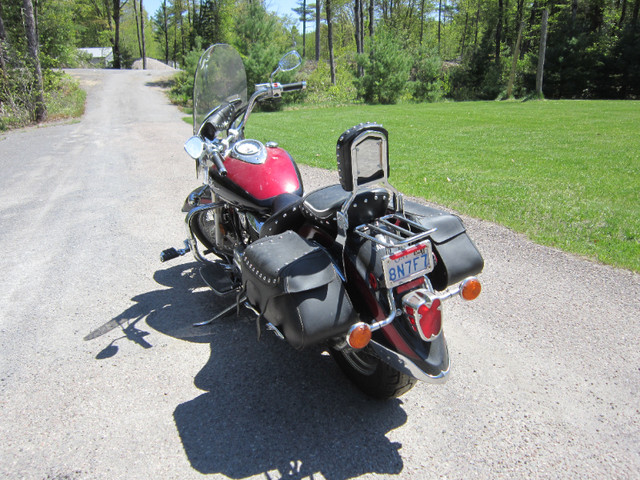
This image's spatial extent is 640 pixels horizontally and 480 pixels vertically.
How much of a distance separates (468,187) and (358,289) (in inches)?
209

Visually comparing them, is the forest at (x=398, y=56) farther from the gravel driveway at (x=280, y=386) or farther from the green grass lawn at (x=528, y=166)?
the gravel driveway at (x=280, y=386)

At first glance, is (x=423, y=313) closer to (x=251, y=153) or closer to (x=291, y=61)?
(x=251, y=153)

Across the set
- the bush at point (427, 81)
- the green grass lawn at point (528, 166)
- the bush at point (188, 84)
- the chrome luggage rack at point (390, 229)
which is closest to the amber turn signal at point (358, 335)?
the chrome luggage rack at point (390, 229)

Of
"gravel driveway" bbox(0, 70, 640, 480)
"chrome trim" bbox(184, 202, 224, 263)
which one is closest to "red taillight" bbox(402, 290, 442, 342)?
"gravel driveway" bbox(0, 70, 640, 480)

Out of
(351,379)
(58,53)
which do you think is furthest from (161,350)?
(58,53)

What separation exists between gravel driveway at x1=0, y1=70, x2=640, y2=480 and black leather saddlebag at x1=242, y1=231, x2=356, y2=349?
2.19ft

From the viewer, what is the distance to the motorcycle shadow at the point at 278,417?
7.57 feet

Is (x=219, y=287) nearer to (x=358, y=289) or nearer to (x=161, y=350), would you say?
(x=161, y=350)

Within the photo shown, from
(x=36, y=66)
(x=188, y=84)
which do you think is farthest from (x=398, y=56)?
(x=36, y=66)

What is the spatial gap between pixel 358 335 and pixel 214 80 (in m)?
2.79

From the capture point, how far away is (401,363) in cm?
223

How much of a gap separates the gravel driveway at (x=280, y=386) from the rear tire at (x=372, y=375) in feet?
0.36

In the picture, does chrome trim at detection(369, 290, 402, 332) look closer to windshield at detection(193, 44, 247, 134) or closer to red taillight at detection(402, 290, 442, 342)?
red taillight at detection(402, 290, 442, 342)

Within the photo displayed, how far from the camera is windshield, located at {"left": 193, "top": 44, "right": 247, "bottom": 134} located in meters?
3.94
